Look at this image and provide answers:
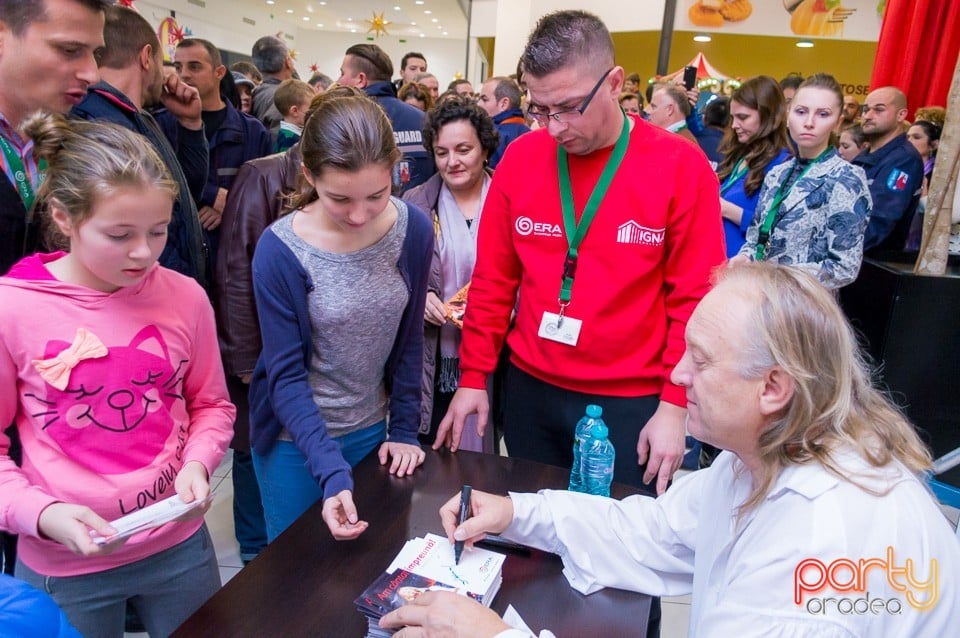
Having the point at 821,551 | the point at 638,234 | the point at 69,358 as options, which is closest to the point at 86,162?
the point at 69,358

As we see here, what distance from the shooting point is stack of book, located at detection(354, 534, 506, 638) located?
98 centimetres

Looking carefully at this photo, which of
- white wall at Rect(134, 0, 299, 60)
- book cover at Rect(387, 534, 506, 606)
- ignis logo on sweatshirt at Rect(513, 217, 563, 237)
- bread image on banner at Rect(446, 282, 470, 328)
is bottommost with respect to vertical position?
book cover at Rect(387, 534, 506, 606)

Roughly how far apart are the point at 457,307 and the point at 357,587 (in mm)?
1157

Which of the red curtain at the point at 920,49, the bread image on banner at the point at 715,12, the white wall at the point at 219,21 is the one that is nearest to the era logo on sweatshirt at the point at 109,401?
the red curtain at the point at 920,49

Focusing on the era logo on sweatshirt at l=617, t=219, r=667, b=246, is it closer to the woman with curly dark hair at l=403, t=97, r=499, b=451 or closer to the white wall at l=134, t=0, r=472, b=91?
the woman with curly dark hair at l=403, t=97, r=499, b=451

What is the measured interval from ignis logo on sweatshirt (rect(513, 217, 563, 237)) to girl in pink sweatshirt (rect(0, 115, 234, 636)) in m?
0.83

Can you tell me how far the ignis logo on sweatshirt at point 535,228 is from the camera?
161cm

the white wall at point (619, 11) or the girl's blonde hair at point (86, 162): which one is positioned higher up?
the white wall at point (619, 11)

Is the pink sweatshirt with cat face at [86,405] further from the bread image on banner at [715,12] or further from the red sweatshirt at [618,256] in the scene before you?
the bread image on banner at [715,12]

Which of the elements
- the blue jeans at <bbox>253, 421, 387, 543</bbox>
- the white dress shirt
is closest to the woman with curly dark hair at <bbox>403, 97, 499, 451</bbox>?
the blue jeans at <bbox>253, 421, 387, 543</bbox>

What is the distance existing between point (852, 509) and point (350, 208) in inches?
39.9

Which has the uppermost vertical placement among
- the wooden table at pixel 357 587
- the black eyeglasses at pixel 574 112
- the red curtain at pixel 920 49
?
the red curtain at pixel 920 49

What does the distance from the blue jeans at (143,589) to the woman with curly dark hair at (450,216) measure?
0.94 meters

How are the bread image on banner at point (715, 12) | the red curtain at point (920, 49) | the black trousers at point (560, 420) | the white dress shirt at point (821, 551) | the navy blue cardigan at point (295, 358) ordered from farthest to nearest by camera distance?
1. the bread image on banner at point (715, 12)
2. the red curtain at point (920, 49)
3. the black trousers at point (560, 420)
4. the navy blue cardigan at point (295, 358)
5. the white dress shirt at point (821, 551)
